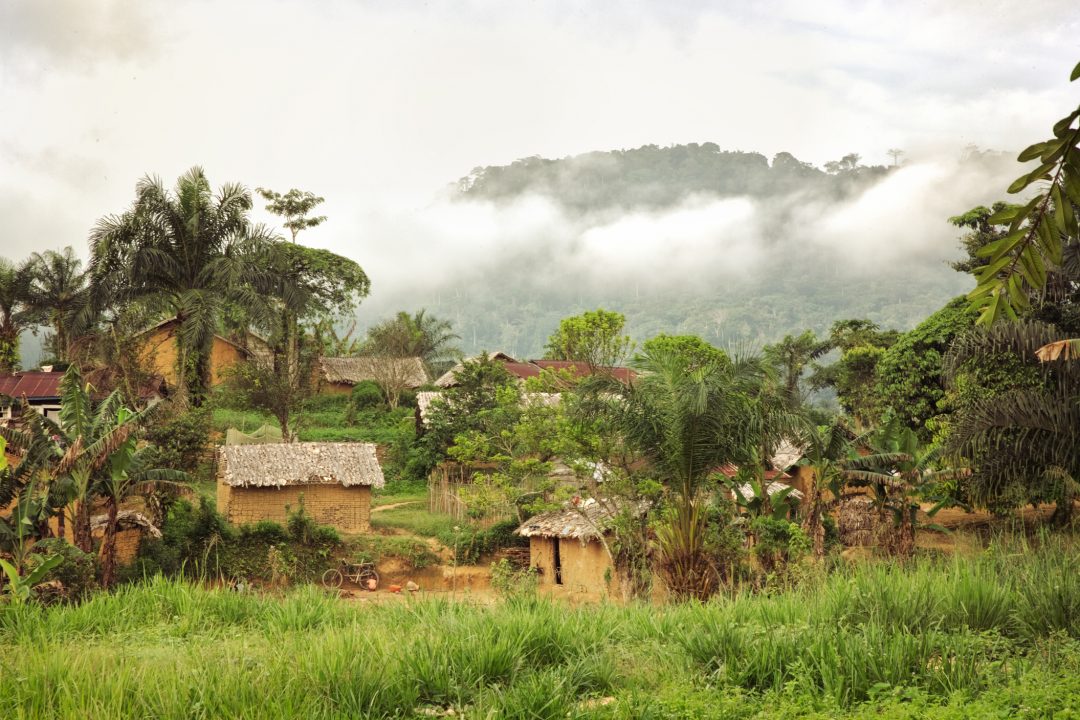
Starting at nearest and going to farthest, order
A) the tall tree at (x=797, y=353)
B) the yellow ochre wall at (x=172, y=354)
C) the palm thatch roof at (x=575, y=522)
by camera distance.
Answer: the palm thatch roof at (x=575, y=522)
the yellow ochre wall at (x=172, y=354)
the tall tree at (x=797, y=353)

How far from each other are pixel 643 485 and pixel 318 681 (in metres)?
11.8

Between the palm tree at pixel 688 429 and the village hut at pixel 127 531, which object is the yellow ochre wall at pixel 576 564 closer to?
the palm tree at pixel 688 429

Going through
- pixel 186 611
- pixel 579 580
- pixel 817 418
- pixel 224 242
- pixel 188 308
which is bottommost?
pixel 579 580

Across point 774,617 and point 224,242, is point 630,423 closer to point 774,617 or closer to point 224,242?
point 774,617

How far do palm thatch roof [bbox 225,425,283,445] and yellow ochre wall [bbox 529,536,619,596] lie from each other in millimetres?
7828

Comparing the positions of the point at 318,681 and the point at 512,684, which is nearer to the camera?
the point at 318,681

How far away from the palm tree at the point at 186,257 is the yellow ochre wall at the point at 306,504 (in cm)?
578

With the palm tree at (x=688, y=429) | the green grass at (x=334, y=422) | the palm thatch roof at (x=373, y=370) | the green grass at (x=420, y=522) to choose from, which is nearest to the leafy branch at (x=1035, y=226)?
the palm tree at (x=688, y=429)

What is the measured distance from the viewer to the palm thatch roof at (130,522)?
16.8m

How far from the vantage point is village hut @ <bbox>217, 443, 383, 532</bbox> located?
840 inches

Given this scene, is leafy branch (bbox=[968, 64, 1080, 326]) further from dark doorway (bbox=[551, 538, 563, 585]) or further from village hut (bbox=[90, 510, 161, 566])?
dark doorway (bbox=[551, 538, 563, 585])

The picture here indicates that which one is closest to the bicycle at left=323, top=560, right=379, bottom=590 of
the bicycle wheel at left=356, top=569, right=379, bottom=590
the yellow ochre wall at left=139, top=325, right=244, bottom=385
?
the bicycle wheel at left=356, top=569, right=379, bottom=590

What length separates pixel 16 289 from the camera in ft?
124

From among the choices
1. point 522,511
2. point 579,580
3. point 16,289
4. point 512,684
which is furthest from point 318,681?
point 16,289
